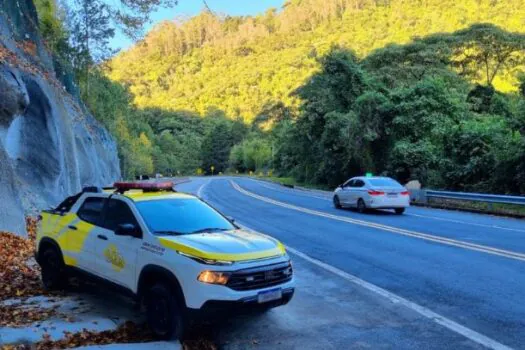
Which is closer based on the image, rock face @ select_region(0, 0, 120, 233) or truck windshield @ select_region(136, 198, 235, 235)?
truck windshield @ select_region(136, 198, 235, 235)

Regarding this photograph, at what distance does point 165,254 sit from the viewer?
5785mm

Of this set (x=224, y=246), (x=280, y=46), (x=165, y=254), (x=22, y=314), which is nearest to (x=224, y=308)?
(x=224, y=246)

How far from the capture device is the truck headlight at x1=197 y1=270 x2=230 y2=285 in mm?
5457

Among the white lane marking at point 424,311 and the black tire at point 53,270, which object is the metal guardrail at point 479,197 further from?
the black tire at point 53,270

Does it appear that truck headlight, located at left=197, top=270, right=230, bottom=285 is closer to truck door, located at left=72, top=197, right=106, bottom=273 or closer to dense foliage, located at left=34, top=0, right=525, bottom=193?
truck door, located at left=72, top=197, right=106, bottom=273

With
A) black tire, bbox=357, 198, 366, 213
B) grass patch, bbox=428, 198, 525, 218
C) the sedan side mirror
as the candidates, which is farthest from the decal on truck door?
grass patch, bbox=428, 198, 525, 218

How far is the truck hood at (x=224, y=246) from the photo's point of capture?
5637mm

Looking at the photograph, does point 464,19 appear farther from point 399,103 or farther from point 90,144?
point 90,144

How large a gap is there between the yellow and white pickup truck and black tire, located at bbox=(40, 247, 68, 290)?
15 millimetres

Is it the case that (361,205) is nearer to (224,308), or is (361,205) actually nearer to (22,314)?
(22,314)

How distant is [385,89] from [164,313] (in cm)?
3656

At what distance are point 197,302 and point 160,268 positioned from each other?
24.9 inches

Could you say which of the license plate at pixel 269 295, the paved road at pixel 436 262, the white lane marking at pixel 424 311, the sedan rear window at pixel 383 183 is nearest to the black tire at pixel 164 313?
the license plate at pixel 269 295

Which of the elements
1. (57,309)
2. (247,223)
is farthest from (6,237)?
(247,223)
